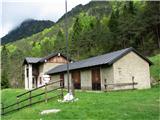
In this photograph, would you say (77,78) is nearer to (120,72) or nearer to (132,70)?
(120,72)

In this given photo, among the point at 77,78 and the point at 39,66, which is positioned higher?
the point at 39,66

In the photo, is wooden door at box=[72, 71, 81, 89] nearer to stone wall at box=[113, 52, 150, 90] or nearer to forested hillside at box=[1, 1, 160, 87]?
stone wall at box=[113, 52, 150, 90]

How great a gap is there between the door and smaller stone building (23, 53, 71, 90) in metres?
16.1

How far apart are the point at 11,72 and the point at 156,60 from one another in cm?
3809

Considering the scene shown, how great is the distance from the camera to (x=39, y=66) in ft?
157

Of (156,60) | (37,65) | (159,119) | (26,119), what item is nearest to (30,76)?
(37,65)

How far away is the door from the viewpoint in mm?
29828

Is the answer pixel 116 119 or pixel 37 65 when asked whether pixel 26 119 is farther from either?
pixel 37 65

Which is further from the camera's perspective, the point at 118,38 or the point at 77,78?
the point at 118,38

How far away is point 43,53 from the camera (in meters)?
86.1

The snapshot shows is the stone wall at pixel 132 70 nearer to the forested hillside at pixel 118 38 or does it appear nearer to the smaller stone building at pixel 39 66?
the smaller stone building at pixel 39 66

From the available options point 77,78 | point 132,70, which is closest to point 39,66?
point 77,78

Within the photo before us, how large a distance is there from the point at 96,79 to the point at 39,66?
19.4 metres

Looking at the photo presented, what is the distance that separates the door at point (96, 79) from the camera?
97.9ft
